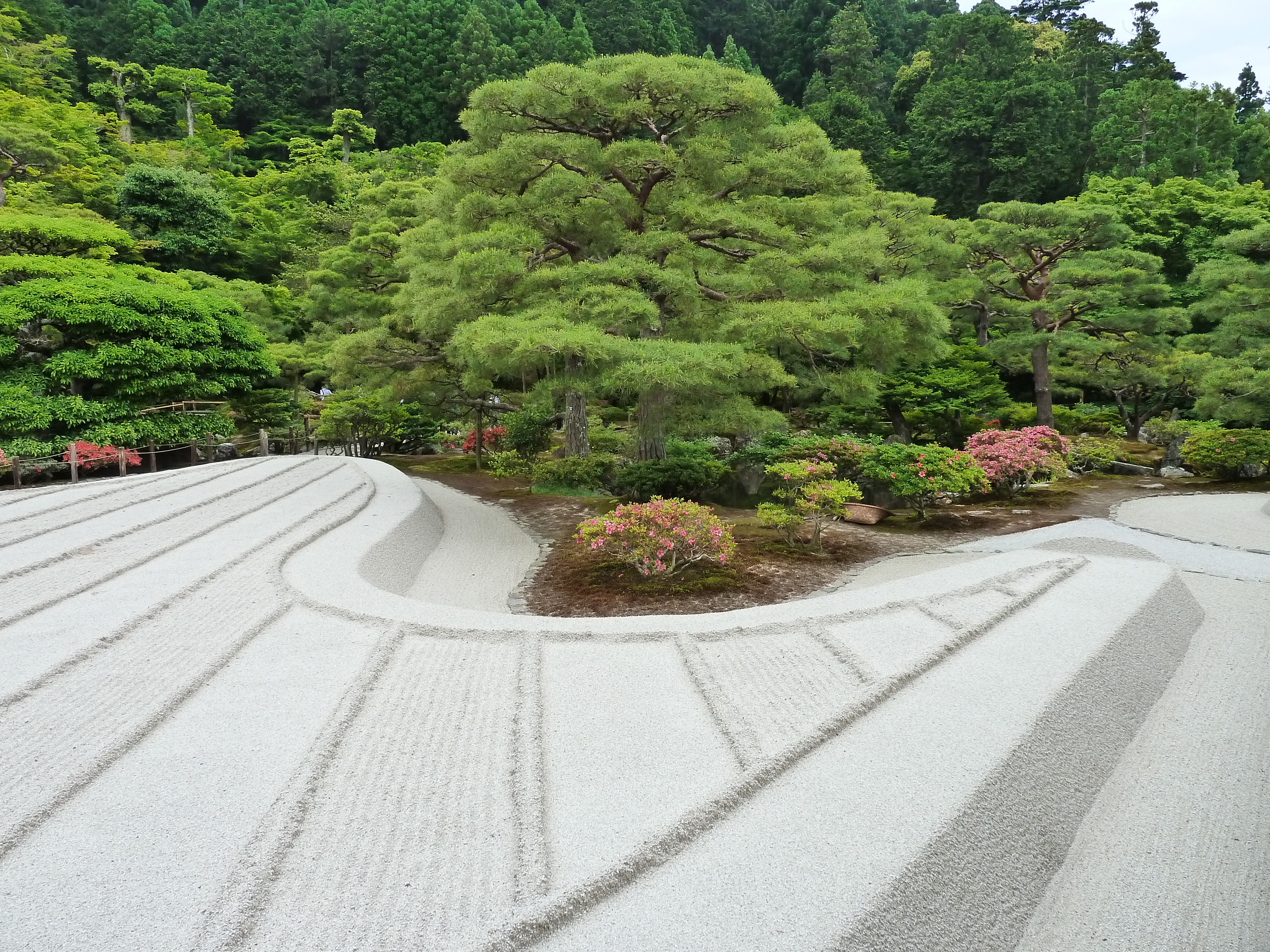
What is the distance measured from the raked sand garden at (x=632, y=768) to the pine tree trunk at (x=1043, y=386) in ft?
35.4

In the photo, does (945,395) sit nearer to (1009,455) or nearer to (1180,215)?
(1009,455)

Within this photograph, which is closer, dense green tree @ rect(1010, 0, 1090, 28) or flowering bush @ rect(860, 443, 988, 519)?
flowering bush @ rect(860, 443, 988, 519)

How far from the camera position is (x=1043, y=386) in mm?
14656

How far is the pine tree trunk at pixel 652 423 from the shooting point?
828 centimetres

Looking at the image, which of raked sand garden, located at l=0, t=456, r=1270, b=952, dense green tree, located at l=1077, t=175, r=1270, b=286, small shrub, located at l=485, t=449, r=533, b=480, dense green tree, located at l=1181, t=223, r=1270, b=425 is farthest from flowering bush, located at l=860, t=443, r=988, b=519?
dense green tree, located at l=1077, t=175, r=1270, b=286

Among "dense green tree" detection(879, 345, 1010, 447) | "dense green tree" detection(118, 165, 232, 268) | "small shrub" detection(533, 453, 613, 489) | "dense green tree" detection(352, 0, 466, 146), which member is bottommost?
"small shrub" detection(533, 453, 613, 489)

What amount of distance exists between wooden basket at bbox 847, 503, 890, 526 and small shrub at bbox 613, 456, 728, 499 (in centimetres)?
191

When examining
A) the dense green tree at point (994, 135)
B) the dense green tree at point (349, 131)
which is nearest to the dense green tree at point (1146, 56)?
the dense green tree at point (994, 135)

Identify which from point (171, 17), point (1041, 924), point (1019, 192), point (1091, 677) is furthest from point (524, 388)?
point (171, 17)

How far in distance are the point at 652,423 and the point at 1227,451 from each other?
8.85 m

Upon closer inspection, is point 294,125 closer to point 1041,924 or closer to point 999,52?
point 999,52

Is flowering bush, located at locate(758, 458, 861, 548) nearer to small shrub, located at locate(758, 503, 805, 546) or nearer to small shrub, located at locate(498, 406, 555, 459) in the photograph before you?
small shrub, located at locate(758, 503, 805, 546)

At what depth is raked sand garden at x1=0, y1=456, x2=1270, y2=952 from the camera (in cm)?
216

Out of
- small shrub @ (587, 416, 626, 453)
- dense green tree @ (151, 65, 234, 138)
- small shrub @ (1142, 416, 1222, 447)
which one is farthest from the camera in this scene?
dense green tree @ (151, 65, 234, 138)
